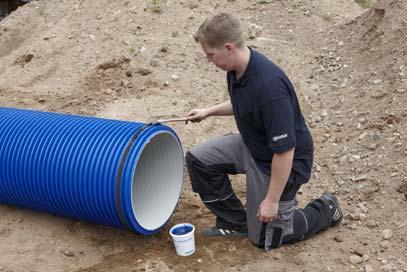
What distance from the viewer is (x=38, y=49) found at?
741 centimetres

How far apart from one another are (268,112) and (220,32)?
51cm

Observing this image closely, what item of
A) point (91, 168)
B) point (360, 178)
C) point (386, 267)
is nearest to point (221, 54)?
point (91, 168)

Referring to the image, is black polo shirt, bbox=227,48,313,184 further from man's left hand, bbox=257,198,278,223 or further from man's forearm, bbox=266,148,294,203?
man's left hand, bbox=257,198,278,223

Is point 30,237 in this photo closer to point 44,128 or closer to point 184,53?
point 44,128

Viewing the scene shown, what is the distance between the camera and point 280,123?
3.27m

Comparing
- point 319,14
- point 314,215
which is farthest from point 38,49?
point 314,215

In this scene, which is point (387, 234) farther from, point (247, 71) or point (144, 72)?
point (144, 72)

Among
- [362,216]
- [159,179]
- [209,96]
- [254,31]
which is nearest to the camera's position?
[362,216]

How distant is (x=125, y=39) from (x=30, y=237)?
330 centimetres

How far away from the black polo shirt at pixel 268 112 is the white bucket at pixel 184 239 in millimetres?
653

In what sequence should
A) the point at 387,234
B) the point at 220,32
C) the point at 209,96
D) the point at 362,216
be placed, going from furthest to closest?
the point at 209,96
the point at 362,216
the point at 387,234
the point at 220,32

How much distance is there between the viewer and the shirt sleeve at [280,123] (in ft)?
10.7

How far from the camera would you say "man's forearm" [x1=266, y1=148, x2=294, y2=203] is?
335cm

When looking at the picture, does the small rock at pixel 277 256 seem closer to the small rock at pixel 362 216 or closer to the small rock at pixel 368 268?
the small rock at pixel 368 268
